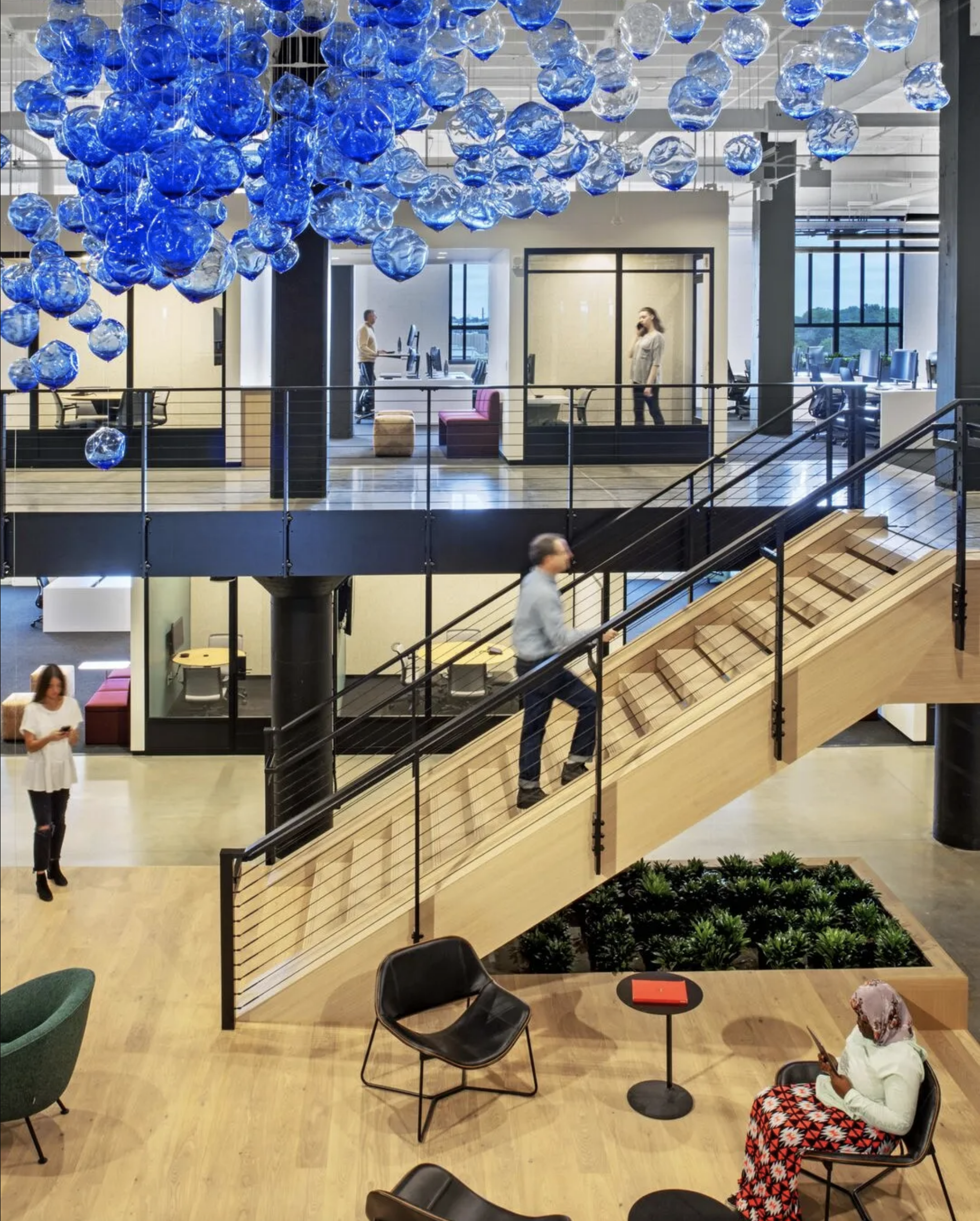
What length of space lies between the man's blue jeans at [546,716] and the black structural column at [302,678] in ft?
10.7

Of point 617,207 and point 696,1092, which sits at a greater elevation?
point 617,207

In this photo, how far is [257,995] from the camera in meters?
7.05

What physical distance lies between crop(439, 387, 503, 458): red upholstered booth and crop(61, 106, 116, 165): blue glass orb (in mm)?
10271

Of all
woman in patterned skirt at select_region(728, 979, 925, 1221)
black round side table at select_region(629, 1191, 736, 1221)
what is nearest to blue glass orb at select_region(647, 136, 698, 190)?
woman in patterned skirt at select_region(728, 979, 925, 1221)

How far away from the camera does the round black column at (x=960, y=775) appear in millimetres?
10742

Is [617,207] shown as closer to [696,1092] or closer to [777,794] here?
[777,794]

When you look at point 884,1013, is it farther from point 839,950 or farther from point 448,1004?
point 839,950

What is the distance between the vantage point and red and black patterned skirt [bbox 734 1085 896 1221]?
5094 millimetres

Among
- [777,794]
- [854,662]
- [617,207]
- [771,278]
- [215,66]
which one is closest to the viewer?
[215,66]

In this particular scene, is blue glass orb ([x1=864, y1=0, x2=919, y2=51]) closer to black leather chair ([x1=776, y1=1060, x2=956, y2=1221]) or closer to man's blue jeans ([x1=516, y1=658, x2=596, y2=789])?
man's blue jeans ([x1=516, y1=658, x2=596, y2=789])

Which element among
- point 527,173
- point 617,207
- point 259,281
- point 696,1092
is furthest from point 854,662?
point 259,281

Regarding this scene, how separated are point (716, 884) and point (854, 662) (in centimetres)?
236

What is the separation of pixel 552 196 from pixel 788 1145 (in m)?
3.78

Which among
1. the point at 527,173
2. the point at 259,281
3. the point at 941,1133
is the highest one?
the point at 259,281
